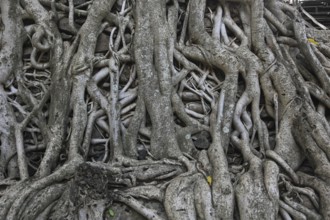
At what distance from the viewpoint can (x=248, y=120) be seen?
3.30 m

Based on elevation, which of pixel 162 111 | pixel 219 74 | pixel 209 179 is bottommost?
Answer: pixel 209 179

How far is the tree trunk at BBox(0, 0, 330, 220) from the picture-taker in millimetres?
2650

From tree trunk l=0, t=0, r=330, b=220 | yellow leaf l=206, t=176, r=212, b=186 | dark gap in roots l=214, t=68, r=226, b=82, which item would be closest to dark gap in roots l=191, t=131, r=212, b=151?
tree trunk l=0, t=0, r=330, b=220

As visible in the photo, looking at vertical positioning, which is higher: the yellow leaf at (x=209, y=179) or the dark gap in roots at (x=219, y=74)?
the dark gap in roots at (x=219, y=74)

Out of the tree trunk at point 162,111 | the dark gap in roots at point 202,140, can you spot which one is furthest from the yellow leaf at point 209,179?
the dark gap in roots at point 202,140

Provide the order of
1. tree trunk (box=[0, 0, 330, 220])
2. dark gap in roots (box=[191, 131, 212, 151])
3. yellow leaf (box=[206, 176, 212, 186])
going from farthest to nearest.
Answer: dark gap in roots (box=[191, 131, 212, 151])
yellow leaf (box=[206, 176, 212, 186])
tree trunk (box=[0, 0, 330, 220])

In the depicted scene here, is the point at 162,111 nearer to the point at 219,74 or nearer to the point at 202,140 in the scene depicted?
the point at 202,140

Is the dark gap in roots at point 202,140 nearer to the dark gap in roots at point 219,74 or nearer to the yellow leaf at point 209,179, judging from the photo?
the yellow leaf at point 209,179

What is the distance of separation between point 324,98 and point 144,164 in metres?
1.82

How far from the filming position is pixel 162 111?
3.26 m

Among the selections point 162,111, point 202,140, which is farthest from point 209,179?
point 162,111

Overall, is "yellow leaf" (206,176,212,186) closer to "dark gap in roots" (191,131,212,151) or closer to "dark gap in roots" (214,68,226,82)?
"dark gap in roots" (191,131,212,151)

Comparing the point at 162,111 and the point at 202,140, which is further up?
the point at 162,111

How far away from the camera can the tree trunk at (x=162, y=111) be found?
2650 mm
